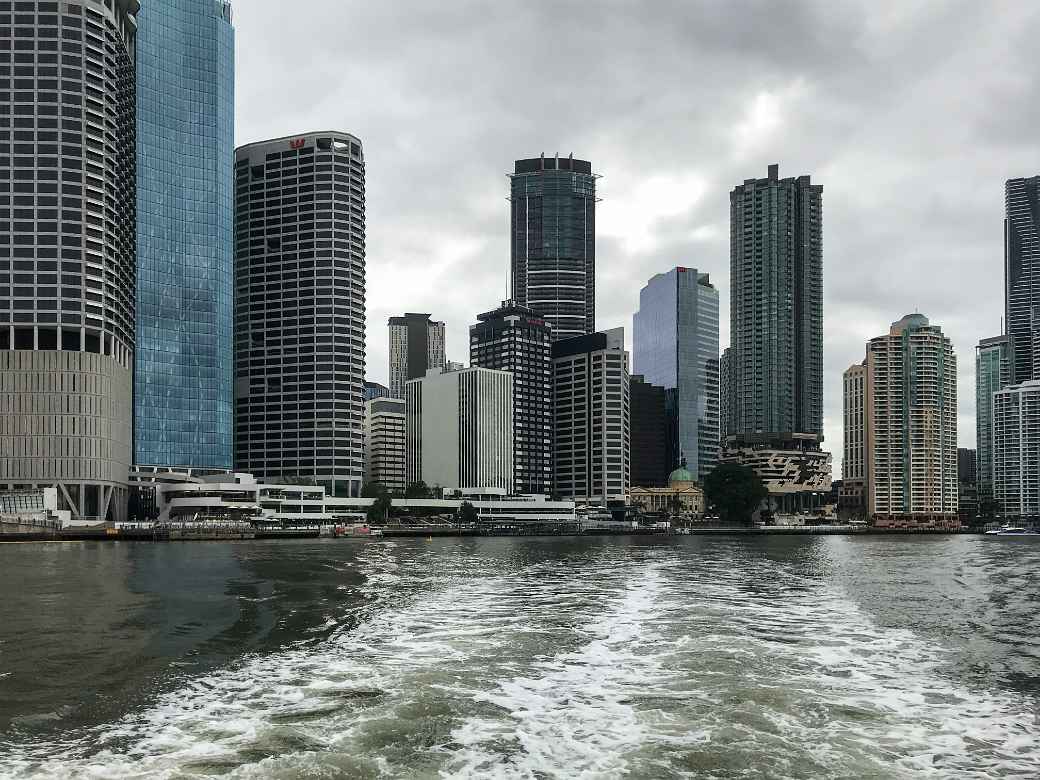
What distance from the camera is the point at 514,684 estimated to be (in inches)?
1361

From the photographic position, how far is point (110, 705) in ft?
100

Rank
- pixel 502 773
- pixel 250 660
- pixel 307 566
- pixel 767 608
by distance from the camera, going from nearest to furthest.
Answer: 1. pixel 502 773
2. pixel 250 660
3. pixel 767 608
4. pixel 307 566

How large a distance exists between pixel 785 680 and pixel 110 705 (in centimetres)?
2326

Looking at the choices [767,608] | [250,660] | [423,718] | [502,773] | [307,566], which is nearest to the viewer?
[502,773]

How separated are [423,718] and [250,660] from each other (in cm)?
1294

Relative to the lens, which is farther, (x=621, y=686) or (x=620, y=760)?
(x=621, y=686)

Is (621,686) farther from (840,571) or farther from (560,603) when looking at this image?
(840,571)

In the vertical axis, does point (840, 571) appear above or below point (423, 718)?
below

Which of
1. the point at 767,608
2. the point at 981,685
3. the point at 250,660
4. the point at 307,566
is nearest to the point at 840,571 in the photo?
the point at 767,608

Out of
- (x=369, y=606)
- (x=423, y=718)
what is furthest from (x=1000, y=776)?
(x=369, y=606)

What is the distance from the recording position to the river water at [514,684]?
82.2 ft

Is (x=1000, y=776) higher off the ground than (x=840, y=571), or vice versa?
(x=1000, y=776)

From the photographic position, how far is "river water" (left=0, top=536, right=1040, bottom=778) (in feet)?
82.2

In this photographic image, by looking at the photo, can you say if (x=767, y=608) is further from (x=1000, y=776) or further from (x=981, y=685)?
(x=1000, y=776)
